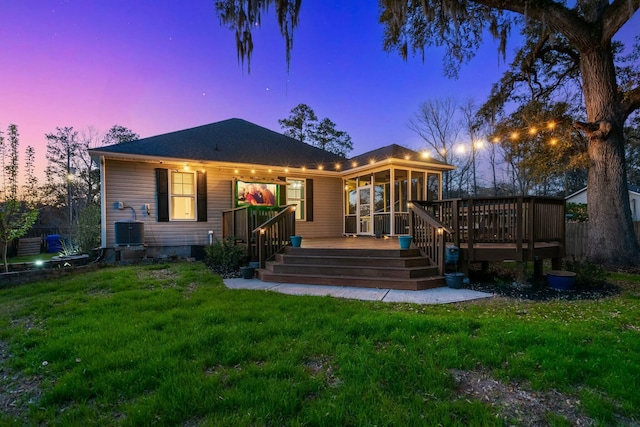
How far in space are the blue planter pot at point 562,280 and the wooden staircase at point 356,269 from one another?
2004mm

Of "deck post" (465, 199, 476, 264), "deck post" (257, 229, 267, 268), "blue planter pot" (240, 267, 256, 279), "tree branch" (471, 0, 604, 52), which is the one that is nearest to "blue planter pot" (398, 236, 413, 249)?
"deck post" (465, 199, 476, 264)

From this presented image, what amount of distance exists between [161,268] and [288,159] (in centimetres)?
606

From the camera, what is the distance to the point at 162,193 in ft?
29.9

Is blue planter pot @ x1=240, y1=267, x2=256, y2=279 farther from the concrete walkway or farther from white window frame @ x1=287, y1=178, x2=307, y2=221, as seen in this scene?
white window frame @ x1=287, y1=178, x2=307, y2=221

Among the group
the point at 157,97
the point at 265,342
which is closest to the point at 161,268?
the point at 265,342

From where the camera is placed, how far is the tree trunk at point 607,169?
25.8 feet

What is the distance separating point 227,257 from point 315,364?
5514 mm

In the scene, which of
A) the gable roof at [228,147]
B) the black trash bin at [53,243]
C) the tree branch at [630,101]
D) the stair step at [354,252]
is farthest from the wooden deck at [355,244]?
the black trash bin at [53,243]

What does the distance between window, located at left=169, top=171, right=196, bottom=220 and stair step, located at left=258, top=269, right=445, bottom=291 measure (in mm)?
4647

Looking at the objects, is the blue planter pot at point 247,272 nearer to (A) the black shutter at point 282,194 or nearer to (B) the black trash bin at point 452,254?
(B) the black trash bin at point 452,254

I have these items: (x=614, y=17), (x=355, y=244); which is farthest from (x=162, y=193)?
(x=614, y=17)

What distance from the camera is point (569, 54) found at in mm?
9844

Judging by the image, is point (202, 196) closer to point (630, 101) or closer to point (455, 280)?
point (455, 280)

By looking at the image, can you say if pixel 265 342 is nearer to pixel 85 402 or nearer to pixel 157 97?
pixel 85 402
